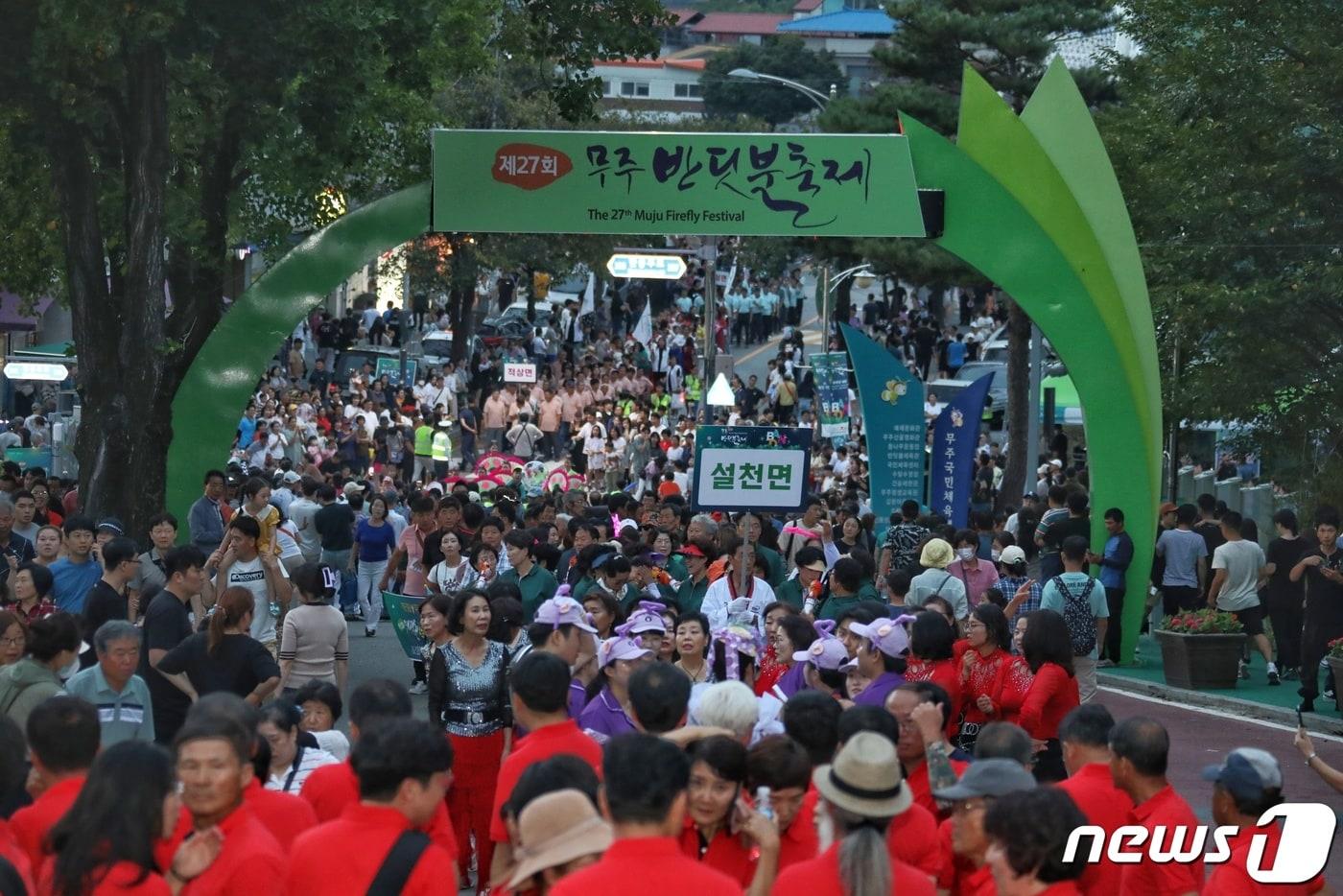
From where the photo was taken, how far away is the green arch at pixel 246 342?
18.2 meters

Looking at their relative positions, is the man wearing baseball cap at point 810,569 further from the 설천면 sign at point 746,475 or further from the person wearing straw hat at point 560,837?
the person wearing straw hat at point 560,837

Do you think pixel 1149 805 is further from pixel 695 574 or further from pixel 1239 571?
pixel 1239 571

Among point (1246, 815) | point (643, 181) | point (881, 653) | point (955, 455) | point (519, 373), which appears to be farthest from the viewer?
point (519, 373)

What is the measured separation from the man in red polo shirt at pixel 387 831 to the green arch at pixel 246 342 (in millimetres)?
13015

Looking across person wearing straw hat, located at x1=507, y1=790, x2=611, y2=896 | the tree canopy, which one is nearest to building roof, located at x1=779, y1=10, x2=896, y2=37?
the tree canopy

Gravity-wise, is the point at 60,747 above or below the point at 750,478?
Result: below

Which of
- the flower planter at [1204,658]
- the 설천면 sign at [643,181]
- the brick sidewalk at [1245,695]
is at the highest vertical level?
the 설천면 sign at [643,181]

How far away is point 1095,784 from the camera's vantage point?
267 inches

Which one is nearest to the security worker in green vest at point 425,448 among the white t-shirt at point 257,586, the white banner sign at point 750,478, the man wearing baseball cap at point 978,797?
the white banner sign at point 750,478

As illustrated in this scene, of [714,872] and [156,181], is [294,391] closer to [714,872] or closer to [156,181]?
[156,181]

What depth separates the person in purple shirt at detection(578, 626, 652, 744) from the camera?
340 inches

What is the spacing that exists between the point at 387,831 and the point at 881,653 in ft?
12.9

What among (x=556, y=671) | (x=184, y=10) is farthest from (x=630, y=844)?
(x=184, y=10)

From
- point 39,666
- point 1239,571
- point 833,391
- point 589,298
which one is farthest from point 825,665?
point 589,298
